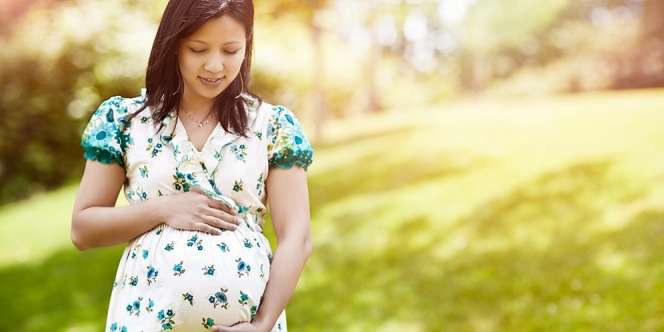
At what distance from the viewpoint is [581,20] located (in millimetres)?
29000

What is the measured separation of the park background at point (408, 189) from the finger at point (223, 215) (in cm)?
429

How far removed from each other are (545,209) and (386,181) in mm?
2971

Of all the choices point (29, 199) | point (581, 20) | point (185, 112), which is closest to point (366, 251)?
point (185, 112)

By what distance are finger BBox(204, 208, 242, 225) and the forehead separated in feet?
1.32

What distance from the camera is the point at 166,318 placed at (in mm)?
1979

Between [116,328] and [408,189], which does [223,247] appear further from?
[408,189]

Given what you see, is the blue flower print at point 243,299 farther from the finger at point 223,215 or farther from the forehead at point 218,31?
the forehead at point 218,31

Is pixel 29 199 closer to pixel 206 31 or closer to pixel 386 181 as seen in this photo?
pixel 386 181

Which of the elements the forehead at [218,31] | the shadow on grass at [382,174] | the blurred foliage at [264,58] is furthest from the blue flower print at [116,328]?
the blurred foliage at [264,58]

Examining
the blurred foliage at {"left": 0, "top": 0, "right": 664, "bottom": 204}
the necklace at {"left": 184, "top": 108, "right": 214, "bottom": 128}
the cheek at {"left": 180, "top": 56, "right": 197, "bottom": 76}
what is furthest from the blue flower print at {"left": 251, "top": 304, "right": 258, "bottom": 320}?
the blurred foliage at {"left": 0, "top": 0, "right": 664, "bottom": 204}

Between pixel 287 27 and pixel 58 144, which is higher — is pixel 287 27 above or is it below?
above

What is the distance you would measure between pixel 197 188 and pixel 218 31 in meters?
0.38

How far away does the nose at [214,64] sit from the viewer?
2.00 metres

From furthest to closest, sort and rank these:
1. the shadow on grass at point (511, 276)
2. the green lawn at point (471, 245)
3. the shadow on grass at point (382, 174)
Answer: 1. the shadow on grass at point (382, 174)
2. the green lawn at point (471, 245)
3. the shadow on grass at point (511, 276)
